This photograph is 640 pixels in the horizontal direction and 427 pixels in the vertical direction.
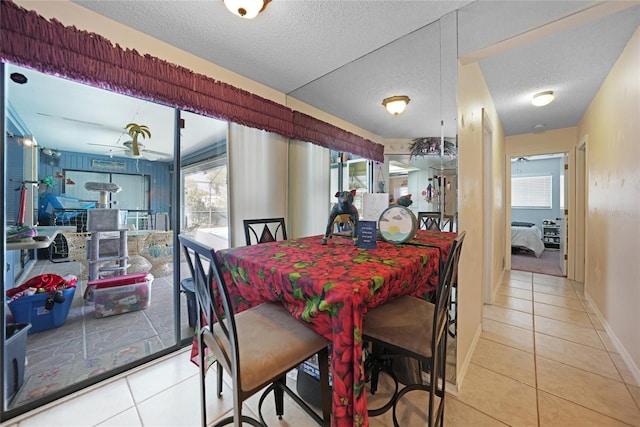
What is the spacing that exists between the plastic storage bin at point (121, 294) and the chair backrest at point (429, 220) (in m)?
2.64

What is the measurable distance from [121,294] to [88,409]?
1.13 m

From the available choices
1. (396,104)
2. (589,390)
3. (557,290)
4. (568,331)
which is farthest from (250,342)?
(557,290)

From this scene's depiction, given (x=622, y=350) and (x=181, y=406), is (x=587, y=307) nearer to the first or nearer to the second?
(x=622, y=350)

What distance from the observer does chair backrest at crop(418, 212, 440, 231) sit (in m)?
1.76

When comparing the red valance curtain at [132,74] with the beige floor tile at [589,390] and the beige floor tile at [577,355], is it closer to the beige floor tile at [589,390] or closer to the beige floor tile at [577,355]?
the beige floor tile at [589,390]

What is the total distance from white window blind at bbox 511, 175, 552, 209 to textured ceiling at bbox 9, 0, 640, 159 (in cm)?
555

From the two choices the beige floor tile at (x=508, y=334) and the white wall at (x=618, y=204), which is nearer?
the white wall at (x=618, y=204)

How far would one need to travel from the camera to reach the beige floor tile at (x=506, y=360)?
5.90 ft

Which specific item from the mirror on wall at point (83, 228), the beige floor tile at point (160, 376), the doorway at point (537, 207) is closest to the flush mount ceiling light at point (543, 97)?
the mirror on wall at point (83, 228)

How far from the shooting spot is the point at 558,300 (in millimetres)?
3143

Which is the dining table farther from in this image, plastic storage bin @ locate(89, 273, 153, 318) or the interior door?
the interior door

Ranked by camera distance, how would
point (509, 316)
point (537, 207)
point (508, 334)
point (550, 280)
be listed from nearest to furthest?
point (508, 334)
point (509, 316)
point (550, 280)
point (537, 207)

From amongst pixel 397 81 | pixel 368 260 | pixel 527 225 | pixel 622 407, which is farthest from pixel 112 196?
pixel 527 225

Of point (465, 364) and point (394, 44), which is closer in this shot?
point (465, 364)
